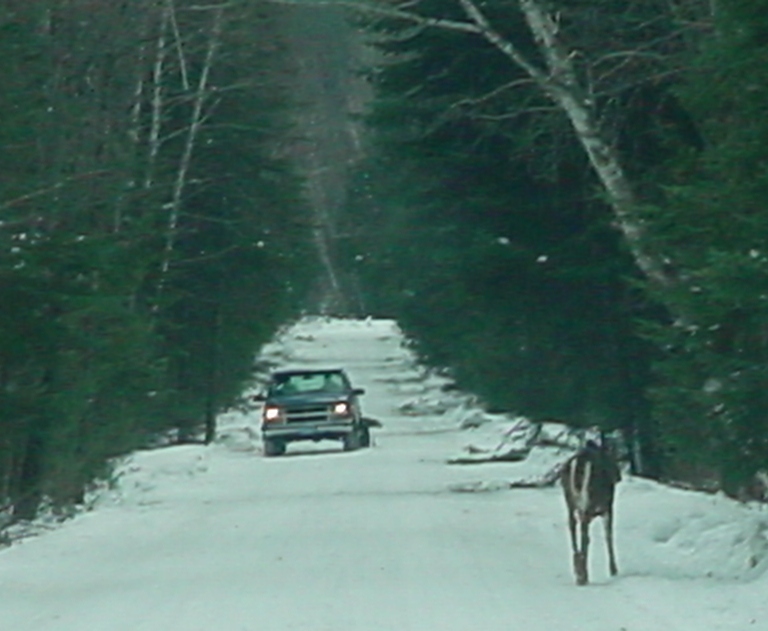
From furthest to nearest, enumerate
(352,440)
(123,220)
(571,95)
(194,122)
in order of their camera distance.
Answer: (352,440) → (194,122) → (123,220) → (571,95)

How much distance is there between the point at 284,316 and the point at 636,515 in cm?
3381

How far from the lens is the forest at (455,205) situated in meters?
16.2

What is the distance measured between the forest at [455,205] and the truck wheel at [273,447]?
5.71 ft

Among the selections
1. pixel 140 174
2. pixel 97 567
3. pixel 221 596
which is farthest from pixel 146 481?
pixel 221 596

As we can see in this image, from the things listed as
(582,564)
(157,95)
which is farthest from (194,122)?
(582,564)

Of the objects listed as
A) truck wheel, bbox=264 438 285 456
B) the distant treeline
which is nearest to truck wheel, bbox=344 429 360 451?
truck wheel, bbox=264 438 285 456

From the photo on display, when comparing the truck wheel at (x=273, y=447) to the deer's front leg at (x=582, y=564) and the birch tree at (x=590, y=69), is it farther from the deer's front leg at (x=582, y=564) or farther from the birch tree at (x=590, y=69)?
the deer's front leg at (x=582, y=564)

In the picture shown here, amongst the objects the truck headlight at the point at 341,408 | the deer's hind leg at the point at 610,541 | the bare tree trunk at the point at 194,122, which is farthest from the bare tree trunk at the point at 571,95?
the truck headlight at the point at 341,408

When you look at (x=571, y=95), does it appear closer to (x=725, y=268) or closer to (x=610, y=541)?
(x=610, y=541)

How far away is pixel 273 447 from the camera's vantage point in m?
41.1

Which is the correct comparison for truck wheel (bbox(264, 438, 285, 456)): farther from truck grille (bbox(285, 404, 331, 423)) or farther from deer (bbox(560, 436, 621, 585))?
deer (bbox(560, 436, 621, 585))

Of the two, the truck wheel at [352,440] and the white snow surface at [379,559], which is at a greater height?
the white snow surface at [379,559]

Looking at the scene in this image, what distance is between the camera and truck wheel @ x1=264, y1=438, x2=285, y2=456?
134ft

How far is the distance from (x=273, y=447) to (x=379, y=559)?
22.8m
